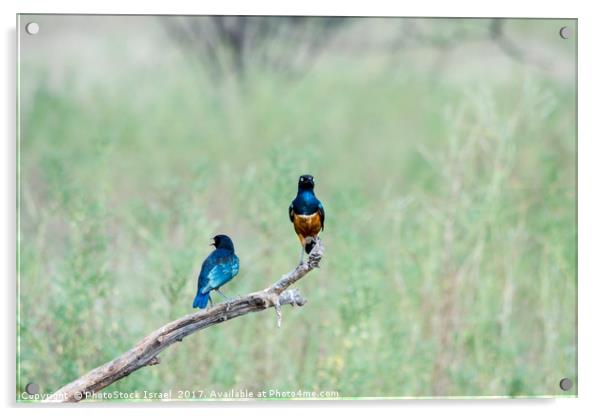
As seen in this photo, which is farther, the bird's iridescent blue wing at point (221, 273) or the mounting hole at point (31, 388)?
the mounting hole at point (31, 388)

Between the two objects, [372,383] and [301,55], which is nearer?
[372,383]

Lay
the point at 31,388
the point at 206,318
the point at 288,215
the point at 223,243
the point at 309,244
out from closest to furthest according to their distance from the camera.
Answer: the point at 206,318 → the point at 309,244 → the point at 223,243 → the point at 31,388 → the point at 288,215

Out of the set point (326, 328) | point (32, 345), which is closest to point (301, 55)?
point (326, 328)

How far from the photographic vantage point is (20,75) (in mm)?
4668

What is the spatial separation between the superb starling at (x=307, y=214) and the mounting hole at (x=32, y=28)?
127cm

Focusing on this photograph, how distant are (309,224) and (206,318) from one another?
0.49 metres

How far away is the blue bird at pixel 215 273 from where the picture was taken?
403 cm

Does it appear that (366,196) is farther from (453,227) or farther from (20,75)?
(20,75)

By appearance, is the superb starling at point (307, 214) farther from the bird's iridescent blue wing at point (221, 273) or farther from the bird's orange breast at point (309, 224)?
the bird's iridescent blue wing at point (221, 273)

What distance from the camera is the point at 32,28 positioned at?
183 inches

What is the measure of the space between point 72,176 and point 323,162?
3.93 ft

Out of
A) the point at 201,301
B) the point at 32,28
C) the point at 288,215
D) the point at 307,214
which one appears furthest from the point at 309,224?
the point at 32,28

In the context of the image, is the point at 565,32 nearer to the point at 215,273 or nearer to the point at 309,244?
the point at 309,244
